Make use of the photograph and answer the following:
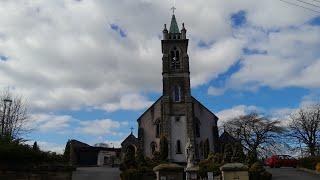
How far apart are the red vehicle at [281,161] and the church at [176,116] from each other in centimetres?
971

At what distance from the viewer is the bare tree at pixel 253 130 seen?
68188 millimetres

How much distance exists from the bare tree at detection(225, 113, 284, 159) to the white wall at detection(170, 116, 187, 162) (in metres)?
16.6

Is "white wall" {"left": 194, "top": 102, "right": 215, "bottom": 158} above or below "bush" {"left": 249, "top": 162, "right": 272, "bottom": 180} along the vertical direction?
above

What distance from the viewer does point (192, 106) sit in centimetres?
5444

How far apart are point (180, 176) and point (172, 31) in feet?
141

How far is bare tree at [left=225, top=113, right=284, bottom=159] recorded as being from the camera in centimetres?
6819

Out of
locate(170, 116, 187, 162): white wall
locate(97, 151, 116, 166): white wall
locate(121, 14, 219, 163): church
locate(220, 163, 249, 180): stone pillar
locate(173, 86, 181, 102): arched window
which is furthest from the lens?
locate(97, 151, 116, 166): white wall

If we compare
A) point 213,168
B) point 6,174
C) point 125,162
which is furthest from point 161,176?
point 125,162

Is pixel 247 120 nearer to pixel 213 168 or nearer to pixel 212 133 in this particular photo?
pixel 212 133

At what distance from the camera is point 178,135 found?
53.5 metres

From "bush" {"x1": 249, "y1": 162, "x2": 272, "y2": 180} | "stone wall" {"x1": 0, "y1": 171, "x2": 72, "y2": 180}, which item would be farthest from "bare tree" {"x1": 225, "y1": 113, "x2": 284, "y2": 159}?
"stone wall" {"x1": 0, "y1": 171, "x2": 72, "y2": 180}

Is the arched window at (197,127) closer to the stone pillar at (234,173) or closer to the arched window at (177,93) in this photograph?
the arched window at (177,93)

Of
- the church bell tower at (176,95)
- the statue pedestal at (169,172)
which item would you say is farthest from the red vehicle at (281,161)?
the statue pedestal at (169,172)

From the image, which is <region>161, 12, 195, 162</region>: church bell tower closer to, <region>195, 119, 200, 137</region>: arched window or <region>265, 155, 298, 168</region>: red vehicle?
<region>195, 119, 200, 137</region>: arched window
